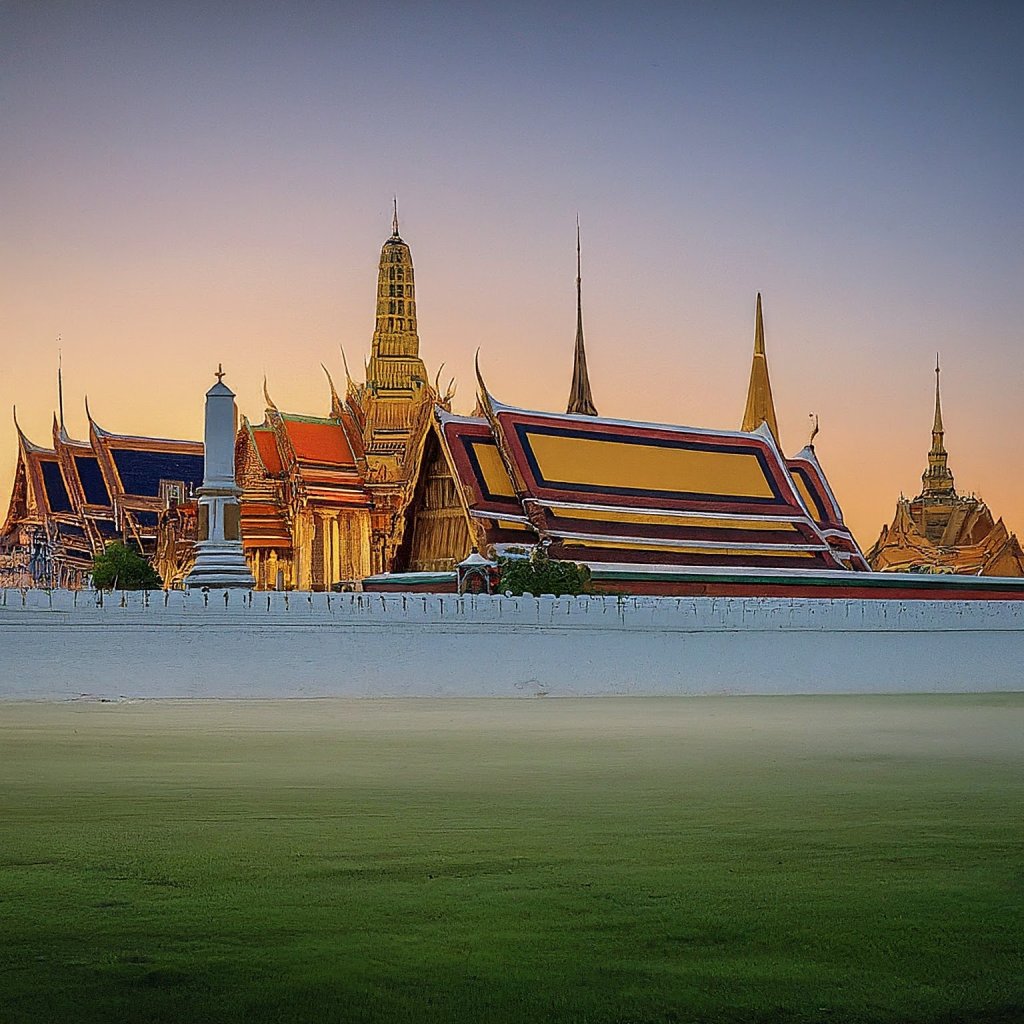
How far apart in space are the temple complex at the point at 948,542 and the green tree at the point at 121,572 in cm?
2015

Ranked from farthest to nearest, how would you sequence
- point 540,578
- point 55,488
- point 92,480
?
point 55,488 → point 92,480 → point 540,578

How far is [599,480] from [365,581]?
4.42m

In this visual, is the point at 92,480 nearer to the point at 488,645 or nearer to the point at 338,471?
the point at 338,471

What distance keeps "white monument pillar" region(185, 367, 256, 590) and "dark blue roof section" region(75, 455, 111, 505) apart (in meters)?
18.7

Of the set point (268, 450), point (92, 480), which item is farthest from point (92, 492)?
point (268, 450)

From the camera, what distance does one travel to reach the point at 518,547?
24219mm

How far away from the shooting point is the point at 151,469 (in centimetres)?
3838

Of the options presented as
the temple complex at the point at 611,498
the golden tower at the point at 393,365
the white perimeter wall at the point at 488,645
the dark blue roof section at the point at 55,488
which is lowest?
the white perimeter wall at the point at 488,645

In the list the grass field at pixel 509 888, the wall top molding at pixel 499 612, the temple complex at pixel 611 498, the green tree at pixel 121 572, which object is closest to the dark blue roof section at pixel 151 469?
the temple complex at pixel 611 498

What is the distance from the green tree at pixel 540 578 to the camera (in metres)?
22.0

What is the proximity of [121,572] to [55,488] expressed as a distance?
58.2 ft

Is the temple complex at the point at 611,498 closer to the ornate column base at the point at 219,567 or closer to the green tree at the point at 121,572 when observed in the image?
the green tree at the point at 121,572

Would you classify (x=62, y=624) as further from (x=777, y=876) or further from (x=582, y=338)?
(x=582, y=338)

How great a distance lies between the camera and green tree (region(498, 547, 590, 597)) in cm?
2198
